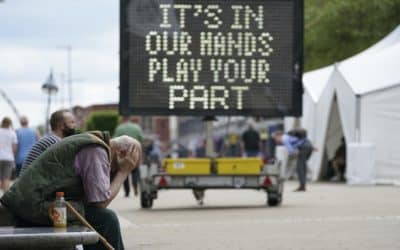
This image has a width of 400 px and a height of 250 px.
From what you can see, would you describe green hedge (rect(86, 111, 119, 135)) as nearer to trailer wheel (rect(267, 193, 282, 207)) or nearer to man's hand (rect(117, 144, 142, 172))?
trailer wheel (rect(267, 193, 282, 207))

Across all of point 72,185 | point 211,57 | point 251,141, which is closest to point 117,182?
point 72,185

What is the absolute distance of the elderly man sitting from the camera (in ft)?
27.3

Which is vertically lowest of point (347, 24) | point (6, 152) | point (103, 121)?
point (103, 121)

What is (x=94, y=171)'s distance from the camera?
27.3ft

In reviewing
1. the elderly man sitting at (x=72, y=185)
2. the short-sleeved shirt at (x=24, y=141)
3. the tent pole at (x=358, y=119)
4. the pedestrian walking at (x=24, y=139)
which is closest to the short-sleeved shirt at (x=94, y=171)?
the elderly man sitting at (x=72, y=185)

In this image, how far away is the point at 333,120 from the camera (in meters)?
35.9

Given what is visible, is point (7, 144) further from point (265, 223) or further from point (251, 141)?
point (251, 141)

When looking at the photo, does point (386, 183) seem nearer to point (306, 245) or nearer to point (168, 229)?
point (168, 229)

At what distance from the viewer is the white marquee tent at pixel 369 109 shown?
29.5 meters

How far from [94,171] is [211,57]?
11247 mm

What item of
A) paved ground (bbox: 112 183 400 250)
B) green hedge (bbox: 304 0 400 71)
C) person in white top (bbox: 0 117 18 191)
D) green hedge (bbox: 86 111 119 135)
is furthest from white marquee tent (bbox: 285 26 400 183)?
green hedge (bbox: 86 111 119 135)

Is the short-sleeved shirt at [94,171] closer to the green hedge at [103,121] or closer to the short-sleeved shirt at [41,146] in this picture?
the short-sleeved shirt at [41,146]

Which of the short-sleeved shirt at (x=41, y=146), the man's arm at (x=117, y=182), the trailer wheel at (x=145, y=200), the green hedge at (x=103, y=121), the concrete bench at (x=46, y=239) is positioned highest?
the short-sleeved shirt at (x=41, y=146)

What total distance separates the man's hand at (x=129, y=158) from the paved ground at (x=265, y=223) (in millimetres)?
3662
